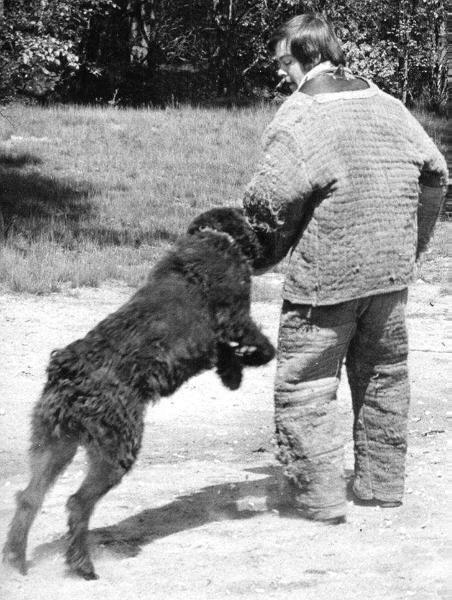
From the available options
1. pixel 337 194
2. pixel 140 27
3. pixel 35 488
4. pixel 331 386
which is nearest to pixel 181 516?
pixel 331 386

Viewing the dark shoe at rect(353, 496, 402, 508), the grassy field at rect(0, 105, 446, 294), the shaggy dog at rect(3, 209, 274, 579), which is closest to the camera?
the shaggy dog at rect(3, 209, 274, 579)

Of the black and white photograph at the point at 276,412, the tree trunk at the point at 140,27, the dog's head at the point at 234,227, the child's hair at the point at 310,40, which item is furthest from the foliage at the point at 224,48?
the dog's head at the point at 234,227

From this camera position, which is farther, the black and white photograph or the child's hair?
the child's hair

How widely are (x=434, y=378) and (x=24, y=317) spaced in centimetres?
355

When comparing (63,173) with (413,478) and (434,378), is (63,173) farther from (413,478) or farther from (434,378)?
(413,478)

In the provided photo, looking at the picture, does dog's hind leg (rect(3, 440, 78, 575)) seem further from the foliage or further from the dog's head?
the foliage

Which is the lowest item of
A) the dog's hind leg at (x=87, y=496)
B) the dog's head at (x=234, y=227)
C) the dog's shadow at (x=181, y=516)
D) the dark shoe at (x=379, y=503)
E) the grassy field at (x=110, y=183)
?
the grassy field at (x=110, y=183)

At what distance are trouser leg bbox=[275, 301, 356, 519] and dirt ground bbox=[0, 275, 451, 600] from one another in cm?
19

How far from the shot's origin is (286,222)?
15.2 feet

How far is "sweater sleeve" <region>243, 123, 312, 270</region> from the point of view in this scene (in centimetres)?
455

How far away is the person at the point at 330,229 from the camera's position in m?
4.58

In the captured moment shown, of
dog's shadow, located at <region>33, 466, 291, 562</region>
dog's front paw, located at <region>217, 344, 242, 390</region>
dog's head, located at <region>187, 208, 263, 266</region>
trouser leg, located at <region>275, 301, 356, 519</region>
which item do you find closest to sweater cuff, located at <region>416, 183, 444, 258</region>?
trouser leg, located at <region>275, 301, 356, 519</region>

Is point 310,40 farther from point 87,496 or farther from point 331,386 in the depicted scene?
point 87,496

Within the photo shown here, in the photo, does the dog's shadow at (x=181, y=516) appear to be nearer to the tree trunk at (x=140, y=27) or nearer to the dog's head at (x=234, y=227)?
the dog's head at (x=234, y=227)
